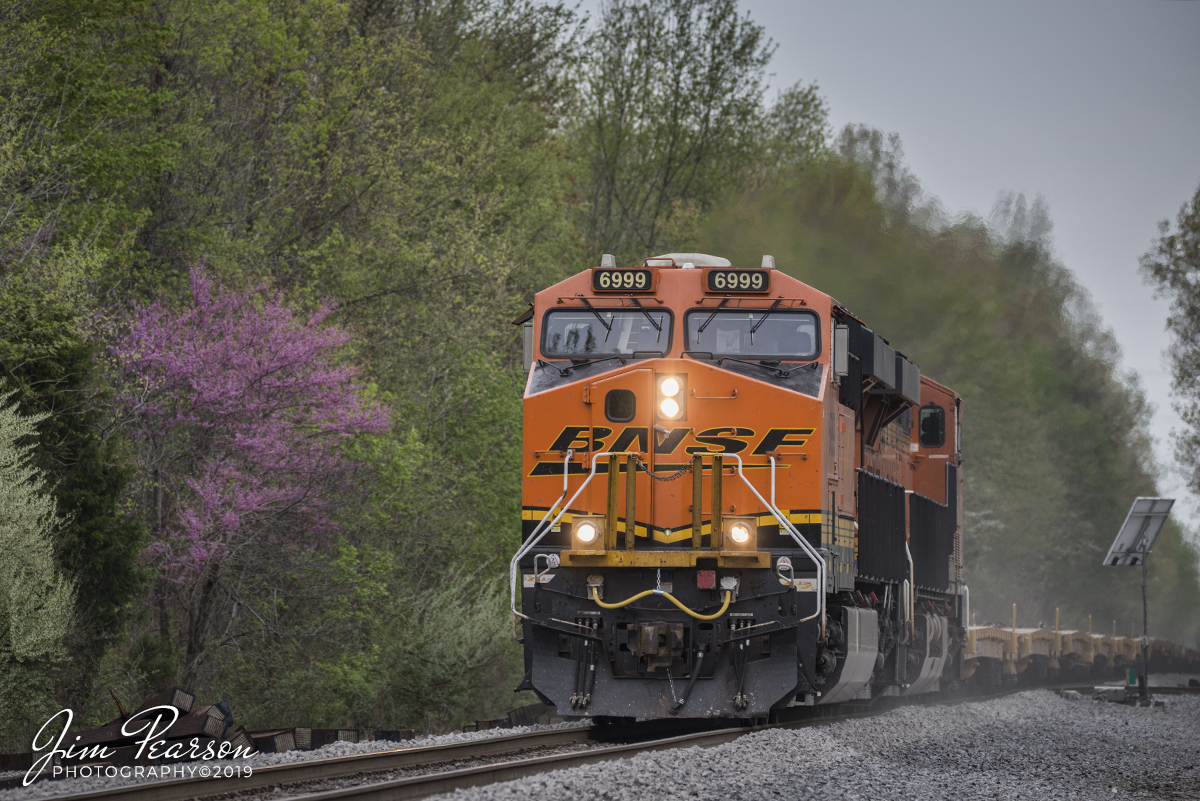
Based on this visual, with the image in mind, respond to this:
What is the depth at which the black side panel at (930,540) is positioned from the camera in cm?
1656

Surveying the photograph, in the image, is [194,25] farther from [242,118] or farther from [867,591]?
[867,591]

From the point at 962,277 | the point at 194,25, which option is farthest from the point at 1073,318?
the point at 194,25

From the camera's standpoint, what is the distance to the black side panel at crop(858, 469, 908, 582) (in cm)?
1334

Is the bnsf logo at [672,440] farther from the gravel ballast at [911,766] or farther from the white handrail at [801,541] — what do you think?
the gravel ballast at [911,766]

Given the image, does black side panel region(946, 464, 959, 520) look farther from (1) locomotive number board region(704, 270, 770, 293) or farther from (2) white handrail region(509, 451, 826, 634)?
(2) white handrail region(509, 451, 826, 634)

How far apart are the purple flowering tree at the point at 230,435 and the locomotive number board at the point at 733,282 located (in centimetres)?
735

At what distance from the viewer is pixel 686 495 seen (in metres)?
11.4

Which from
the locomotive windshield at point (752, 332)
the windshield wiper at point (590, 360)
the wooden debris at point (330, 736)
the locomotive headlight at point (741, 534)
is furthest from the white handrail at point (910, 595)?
the wooden debris at point (330, 736)

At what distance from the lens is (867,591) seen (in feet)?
47.0

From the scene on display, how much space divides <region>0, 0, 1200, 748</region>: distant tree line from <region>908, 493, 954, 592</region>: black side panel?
5895 mm

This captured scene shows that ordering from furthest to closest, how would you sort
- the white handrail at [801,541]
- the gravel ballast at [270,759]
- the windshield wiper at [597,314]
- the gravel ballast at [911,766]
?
1. the windshield wiper at [597,314]
2. the white handrail at [801,541]
3. the gravel ballast at [911,766]
4. the gravel ballast at [270,759]

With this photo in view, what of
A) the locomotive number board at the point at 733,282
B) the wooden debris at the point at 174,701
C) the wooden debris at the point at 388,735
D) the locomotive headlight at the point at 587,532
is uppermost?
the locomotive number board at the point at 733,282

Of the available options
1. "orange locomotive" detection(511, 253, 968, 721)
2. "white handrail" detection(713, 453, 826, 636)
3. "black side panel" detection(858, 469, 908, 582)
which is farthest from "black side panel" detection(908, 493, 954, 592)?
"white handrail" detection(713, 453, 826, 636)

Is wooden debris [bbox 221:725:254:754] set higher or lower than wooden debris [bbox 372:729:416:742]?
higher
